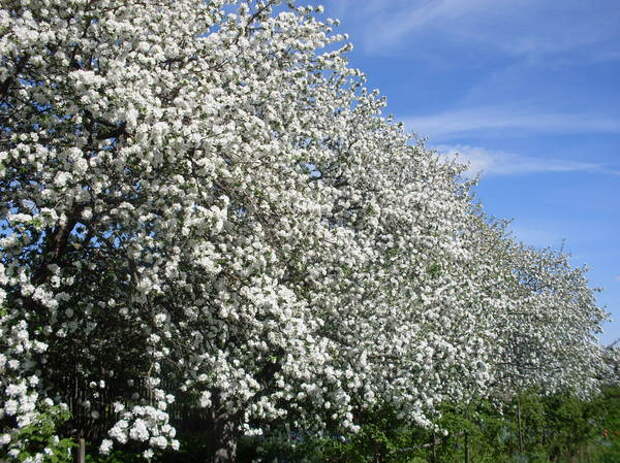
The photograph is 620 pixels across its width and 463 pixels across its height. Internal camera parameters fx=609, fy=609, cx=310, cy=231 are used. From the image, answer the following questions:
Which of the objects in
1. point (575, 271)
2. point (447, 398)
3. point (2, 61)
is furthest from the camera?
point (575, 271)

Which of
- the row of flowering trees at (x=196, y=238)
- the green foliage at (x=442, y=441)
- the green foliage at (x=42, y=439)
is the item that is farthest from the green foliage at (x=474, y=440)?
the green foliage at (x=42, y=439)

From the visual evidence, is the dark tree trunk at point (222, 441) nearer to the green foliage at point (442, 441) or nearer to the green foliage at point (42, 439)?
the green foliage at point (442, 441)

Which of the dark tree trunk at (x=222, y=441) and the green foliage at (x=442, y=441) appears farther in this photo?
the dark tree trunk at (x=222, y=441)

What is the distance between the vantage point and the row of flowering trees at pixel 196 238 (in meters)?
7.94

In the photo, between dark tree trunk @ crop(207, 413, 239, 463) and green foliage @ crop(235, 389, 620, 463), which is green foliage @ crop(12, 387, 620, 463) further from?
dark tree trunk @ crop(207, 413, 239, 463)

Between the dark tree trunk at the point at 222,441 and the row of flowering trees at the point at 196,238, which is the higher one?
the row of flowering trees at the point at 196,238

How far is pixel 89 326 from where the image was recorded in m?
8.94

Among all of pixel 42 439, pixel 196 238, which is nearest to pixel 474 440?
pixel 196 238

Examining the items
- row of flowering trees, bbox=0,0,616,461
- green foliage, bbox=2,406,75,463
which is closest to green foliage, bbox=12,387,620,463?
green foliage, bbox=2,406,75,463

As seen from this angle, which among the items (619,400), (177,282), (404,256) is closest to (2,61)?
(177,282)

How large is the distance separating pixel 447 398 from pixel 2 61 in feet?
34.5

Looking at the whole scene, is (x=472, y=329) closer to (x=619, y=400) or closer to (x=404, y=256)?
(x=404, y=256)

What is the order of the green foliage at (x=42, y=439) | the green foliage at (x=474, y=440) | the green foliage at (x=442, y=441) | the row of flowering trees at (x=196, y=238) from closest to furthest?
the green foliage at (x=42, y=439)
the row of flowering trees at (x=196, y=238)
the green foliage at (x=442, y=441)
the green foliage at (x=474, y=440)

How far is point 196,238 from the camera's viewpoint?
8.34 metres
